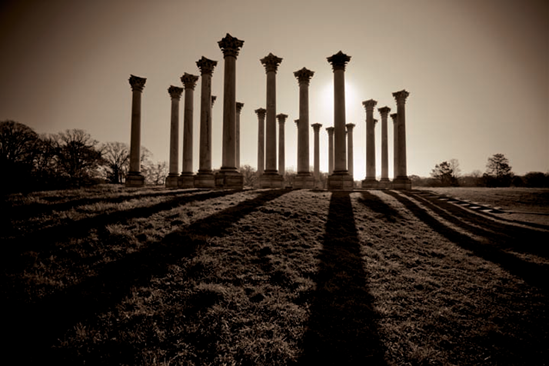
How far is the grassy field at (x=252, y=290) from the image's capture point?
22.7ft

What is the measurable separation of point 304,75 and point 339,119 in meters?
8.89

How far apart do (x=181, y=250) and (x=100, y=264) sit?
2886 millimetres

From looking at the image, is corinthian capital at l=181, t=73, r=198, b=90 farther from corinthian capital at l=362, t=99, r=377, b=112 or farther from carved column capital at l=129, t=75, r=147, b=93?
corinthian capital at l=362, t=99, r=377, b=112

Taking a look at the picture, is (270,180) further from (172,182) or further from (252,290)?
(252,290)

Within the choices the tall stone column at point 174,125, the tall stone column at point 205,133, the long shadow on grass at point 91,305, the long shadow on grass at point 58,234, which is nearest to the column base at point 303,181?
the tall stone column at point 205,133

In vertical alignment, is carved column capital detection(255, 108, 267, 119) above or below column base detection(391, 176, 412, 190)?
above

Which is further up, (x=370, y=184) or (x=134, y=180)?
(x=134, y=180)

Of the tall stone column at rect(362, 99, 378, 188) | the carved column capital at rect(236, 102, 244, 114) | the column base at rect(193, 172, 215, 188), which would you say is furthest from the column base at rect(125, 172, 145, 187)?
the tall stone column at rect(362, 99, 378, 188)

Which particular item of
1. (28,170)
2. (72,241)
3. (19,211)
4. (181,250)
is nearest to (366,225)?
(181,250)

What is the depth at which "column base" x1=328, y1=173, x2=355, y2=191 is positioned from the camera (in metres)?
32.0

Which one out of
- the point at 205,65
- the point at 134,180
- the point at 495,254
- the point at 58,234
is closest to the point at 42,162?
the point at 134,180

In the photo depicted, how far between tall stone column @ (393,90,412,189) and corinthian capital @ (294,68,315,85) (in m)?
16.0

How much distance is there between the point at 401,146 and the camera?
42312 millimetres

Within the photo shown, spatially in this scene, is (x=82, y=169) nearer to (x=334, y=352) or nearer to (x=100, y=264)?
(x=100, y=264)
